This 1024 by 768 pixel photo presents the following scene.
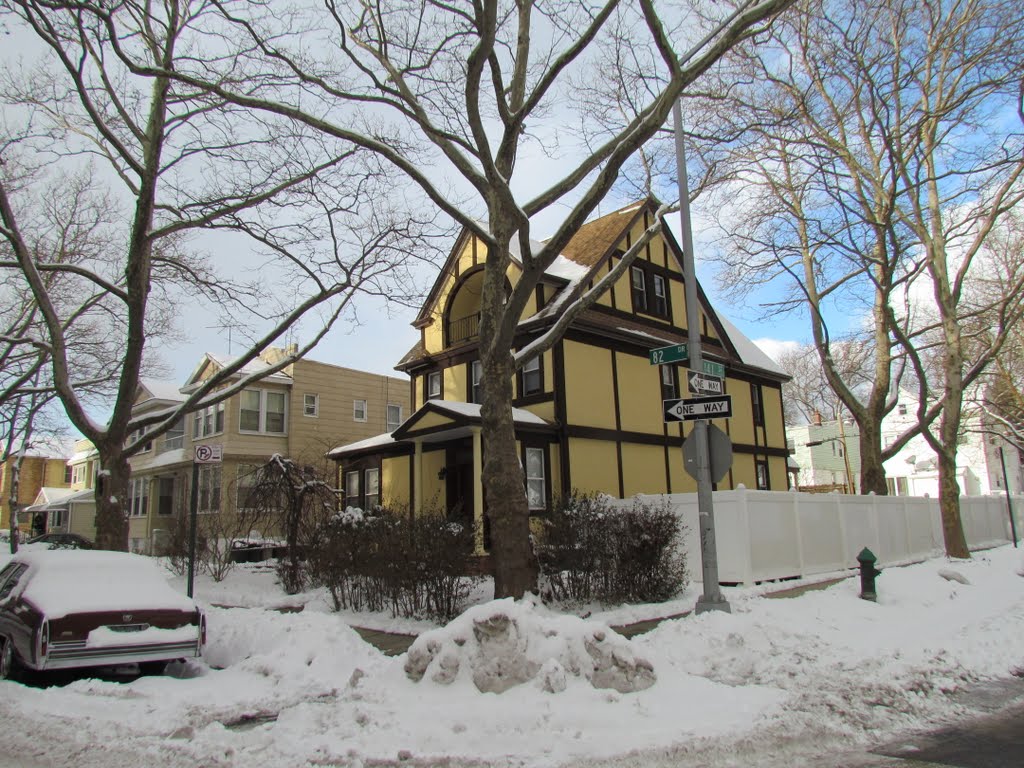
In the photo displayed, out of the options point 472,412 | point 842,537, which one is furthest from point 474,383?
point 842,537

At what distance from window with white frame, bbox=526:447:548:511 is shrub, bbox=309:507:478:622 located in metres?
6.43

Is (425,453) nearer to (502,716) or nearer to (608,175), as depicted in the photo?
(608,175)

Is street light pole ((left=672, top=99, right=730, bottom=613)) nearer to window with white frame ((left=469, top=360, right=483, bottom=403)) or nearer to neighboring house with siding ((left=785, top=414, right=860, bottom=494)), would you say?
window with white frame ((left=469, top=360, right=483, bottom=403))

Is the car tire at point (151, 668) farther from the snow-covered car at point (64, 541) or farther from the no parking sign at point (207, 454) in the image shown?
the snow-covered car at point (64, 541)

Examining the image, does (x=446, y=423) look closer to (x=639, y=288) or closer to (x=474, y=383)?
(x=474, y=383)

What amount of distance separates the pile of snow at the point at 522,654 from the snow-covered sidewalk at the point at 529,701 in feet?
0.10

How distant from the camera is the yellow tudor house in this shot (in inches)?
725

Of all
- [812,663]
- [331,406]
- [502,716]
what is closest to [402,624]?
[502,716]

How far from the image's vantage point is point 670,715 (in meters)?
5.80

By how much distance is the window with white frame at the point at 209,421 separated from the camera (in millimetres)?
30513

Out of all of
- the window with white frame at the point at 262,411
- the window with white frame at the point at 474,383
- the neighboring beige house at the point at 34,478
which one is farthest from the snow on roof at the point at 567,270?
the neighboring beige house at the point at 34,478

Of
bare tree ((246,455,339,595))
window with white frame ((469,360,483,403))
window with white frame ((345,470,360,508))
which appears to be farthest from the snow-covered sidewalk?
window with white frame ((345,470,360,508))

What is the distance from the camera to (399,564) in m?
10.3

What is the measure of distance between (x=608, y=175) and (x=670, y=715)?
6.22 m
